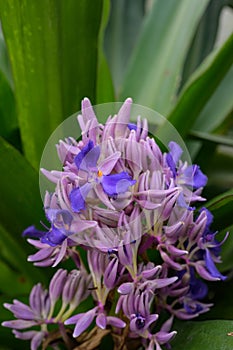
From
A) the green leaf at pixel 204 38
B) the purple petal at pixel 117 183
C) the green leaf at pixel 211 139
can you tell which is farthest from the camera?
the green leaf at pixel 204 38

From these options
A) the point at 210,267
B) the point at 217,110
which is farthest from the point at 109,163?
the point at 217,110

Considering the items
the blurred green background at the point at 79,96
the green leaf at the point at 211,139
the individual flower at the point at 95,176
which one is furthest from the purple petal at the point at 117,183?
the green leaf at the point at 211,139

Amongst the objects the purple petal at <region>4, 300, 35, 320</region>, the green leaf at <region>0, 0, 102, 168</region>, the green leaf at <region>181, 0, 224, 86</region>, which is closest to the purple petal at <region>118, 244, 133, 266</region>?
the purple petal at <region>4, 300, 35, 320</region>

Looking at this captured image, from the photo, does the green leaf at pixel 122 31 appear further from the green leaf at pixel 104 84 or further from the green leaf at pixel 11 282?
the green leaf at pixel 11 282

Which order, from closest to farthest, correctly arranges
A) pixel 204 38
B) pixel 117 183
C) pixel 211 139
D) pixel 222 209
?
1. pixel 117 183
2. pixel 222 209
3. pixel 211 139
4. pixel 204 38

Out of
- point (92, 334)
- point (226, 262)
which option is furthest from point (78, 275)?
point (226, 262)

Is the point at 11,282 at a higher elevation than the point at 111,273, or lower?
lower

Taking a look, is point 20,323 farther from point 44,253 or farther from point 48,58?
point 48,58

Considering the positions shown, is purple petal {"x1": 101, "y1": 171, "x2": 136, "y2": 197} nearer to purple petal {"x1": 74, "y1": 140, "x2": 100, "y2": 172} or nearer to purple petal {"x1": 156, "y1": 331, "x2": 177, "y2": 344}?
purple petal {"x1": 74, "y1": 140, "x2": 100, "y2": 172}
